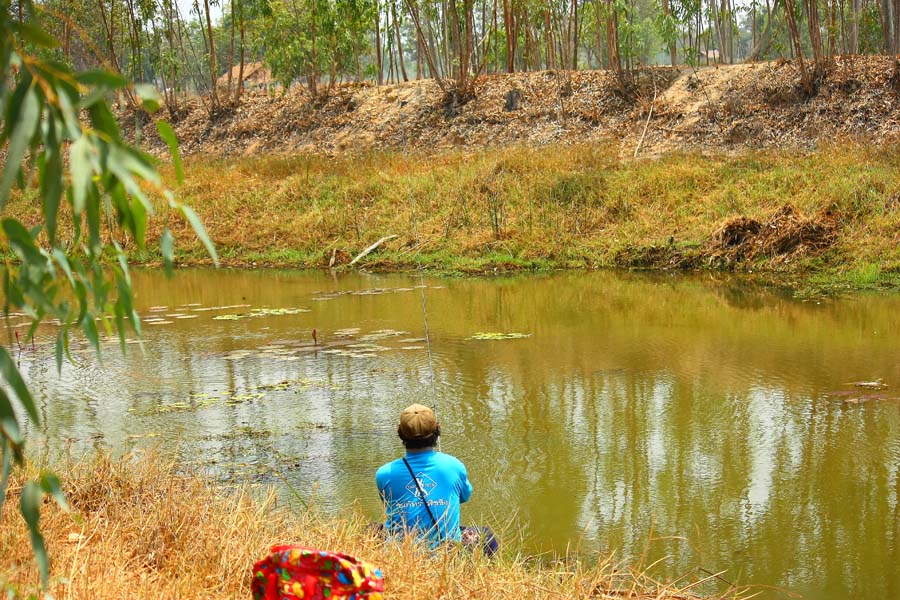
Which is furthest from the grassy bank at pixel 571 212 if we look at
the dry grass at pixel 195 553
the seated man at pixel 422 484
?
the seated man at pixel 422 484

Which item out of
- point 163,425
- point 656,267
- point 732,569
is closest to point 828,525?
point 732,569

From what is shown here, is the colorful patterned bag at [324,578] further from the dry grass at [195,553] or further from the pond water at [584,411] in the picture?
the pond water at [584,411]

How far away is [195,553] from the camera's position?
3893 mm

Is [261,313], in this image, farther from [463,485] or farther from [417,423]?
[417,423]

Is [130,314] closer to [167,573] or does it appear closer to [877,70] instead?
[167,573]

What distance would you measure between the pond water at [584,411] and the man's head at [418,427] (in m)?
0.80

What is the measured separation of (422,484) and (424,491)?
3 centimetres

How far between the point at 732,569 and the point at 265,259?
17.1 meters

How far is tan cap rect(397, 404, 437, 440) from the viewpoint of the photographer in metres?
4.22

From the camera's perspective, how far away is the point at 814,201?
16.7m

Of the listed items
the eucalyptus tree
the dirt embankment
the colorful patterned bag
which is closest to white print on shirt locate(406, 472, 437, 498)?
the colorful patterned bag

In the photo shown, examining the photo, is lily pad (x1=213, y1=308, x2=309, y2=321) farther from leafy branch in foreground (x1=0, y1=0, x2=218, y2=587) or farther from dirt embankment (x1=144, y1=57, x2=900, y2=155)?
leafy branch in foreground (x1=0, y1=0, x2=218, y2=587)

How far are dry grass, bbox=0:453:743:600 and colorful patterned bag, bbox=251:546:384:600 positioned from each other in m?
0.68

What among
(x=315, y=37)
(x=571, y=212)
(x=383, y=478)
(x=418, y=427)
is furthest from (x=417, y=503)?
(x=315, y=37)
